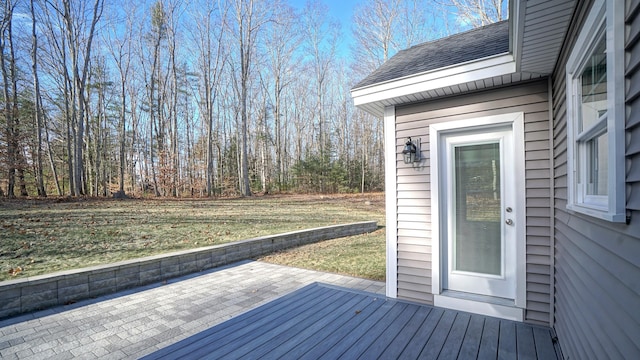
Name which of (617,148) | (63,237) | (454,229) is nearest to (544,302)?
(454,229)

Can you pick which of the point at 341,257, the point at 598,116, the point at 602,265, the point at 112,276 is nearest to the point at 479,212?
the point at 598,116

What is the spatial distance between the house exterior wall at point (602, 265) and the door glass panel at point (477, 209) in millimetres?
617

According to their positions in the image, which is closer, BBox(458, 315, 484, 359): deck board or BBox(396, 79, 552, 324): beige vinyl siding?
BBox(458, 315, 484, 359): deck board

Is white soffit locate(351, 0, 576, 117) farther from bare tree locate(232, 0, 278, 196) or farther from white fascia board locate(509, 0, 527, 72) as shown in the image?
bare tree locate(232, 0, 278, 196)

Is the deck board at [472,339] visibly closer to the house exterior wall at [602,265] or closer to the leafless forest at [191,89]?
the house exterior wall at [602,265]

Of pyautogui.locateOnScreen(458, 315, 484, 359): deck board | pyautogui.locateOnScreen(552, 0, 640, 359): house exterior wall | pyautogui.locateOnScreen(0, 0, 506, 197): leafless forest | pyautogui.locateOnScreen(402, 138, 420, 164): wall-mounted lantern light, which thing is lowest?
pyautogui.locateOnScreen(458, 315, 484, 359): deck board

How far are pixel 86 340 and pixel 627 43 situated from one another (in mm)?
3868

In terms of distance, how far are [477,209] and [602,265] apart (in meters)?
1.73

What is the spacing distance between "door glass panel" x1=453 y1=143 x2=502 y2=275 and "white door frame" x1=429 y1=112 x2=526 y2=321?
17 centimetres

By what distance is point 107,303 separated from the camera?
325cm

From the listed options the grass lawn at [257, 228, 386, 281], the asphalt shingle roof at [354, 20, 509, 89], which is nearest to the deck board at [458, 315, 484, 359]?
the grass lawn at [257, 228, 386, 281]

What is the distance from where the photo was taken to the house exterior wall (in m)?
0.94

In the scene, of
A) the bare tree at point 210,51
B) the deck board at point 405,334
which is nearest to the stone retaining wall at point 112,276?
the deck board at point 405,334

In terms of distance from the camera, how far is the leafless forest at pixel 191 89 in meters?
11.7
